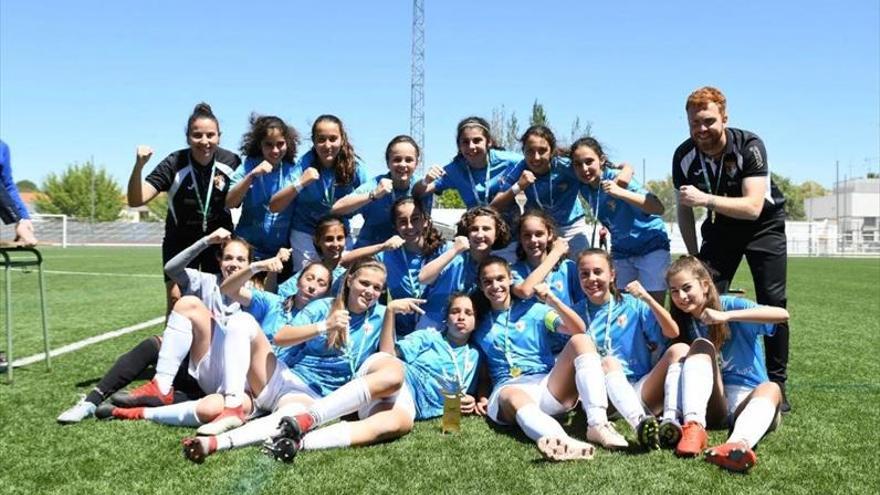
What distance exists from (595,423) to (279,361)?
203cm

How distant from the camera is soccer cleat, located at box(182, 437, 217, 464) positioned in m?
3.70

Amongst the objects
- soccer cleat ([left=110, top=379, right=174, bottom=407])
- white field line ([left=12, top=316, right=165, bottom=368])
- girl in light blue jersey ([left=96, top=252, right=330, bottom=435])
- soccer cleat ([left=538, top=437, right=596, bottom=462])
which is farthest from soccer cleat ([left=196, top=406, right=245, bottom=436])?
white field line ([left=12, top=316, right=165, bottom=368])

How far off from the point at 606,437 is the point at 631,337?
2.93ft

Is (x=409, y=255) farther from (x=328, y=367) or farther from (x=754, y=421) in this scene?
(x=754, y=421)

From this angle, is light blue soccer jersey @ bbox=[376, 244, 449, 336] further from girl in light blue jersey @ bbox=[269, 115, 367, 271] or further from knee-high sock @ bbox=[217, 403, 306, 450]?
knee-high sock @ bbox=[217, 403, 306, 450]

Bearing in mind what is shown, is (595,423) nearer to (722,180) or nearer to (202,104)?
(722,180)

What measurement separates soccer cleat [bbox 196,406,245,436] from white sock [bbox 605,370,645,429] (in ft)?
7.12

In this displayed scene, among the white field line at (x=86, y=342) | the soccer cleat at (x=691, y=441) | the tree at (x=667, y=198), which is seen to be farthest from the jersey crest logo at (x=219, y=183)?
the tree at (x=667, y=198)

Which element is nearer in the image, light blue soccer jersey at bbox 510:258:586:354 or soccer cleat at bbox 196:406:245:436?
soccer cleat at bbox 196:406:245:436

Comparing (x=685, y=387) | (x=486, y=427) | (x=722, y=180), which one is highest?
(x=722, y=180)

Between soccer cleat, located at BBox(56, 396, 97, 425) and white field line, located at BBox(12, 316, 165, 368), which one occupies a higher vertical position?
soccer cleat, located at BBox(56, 396, 97, 425)

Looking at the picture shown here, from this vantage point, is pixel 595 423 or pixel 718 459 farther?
pixel 595 423

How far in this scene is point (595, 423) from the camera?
13.2 ft

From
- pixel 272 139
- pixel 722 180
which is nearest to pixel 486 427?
pixel 722 180
